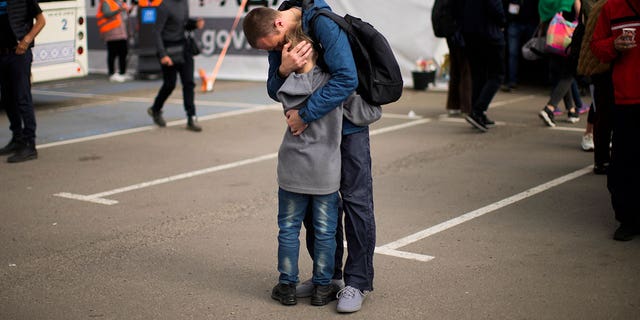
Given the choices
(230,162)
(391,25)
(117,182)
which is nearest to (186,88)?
(230,162)

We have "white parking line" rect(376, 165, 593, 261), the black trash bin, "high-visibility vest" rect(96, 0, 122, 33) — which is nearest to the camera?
"white parking line" rect(376, 165, 593, 261)

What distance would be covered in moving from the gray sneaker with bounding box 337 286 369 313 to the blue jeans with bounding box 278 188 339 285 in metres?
0.14

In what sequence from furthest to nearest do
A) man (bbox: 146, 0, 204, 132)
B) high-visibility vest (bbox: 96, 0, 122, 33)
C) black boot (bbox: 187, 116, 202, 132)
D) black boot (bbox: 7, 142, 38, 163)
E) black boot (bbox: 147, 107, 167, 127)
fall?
high-visibility vest (bbox: 96, 0, 122, 33)
black boot (bbox: 147, 107, 167, 127)
black boot (bbox: 187, 116, 202, 132)
man (bbox: 146, 0, 204, 132)
black boot (bbox: 7, 142, 38, 163)

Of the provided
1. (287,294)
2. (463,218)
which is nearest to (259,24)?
(287,294)

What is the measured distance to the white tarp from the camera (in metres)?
15.6

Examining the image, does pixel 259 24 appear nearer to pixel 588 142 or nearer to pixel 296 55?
pixel 296 55

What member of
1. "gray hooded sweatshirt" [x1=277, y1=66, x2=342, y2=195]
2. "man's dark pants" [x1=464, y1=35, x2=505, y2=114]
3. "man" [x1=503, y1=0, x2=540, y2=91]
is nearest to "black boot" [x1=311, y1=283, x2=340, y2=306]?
"gray hooded sweatshirt" [x1=277, y1=66, x2=342, y2=195]

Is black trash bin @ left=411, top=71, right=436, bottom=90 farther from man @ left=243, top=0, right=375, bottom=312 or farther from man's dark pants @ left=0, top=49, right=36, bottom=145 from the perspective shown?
man @ left=243, top=0, right=375, bottom=312

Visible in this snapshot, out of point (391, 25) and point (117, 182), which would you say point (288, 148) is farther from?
point (391, 25)

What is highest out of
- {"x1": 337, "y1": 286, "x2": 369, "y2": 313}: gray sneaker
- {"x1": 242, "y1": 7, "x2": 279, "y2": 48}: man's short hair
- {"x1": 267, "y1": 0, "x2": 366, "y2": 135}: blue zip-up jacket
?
{"x1": 242, "y1": 7, "x2": 279, "y2": 48}: man's short hair

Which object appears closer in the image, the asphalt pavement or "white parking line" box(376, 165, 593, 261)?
the asphalt pavement

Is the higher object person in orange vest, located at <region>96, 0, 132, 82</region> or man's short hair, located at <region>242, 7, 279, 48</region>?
man's short hair, located at <region>242, 7, 279, 48</region>

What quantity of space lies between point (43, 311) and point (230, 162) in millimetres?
4411

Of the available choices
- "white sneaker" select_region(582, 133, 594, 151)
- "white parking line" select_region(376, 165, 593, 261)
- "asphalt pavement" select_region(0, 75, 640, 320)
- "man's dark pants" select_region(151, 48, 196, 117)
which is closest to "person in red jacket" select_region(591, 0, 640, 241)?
"asphalt pavement" select_region(0, 75, 640, 320)
